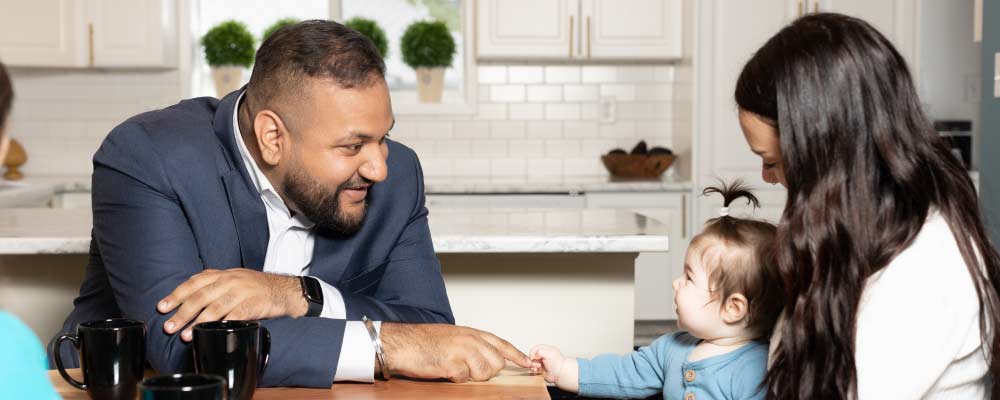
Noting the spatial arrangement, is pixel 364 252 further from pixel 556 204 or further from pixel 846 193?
pixel 556 204

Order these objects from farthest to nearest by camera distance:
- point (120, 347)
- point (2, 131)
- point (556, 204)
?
point (556, 204), point (120, 347), point (2, 131)

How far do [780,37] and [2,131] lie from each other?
104 centimetres

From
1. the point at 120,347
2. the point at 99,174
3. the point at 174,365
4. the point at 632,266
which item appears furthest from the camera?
the point at 632,266

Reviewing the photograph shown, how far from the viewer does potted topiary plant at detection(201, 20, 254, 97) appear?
5570 millimetres

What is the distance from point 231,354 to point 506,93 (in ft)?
15.2

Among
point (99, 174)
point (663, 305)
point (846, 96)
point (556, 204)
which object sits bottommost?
point (663, 305)

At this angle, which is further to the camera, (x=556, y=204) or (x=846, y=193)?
(x=556, y=204)

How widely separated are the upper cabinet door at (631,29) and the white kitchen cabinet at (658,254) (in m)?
0.78

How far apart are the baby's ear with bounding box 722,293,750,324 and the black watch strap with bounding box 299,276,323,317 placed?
0.67 m

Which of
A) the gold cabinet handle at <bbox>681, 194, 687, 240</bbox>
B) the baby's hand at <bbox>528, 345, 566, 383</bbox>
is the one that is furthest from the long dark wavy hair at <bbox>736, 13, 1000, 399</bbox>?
the gold cabinet handle at <bbox>681, 194, 687, 240</bbox>

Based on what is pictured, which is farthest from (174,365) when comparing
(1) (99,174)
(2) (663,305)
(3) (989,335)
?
(2) (663,305)

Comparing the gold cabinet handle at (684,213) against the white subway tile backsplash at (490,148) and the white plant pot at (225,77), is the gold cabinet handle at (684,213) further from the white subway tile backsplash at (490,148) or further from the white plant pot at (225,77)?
the white plant pot at (225,77)

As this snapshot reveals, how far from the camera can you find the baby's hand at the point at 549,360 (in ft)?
5.98

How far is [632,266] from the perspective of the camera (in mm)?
2533
